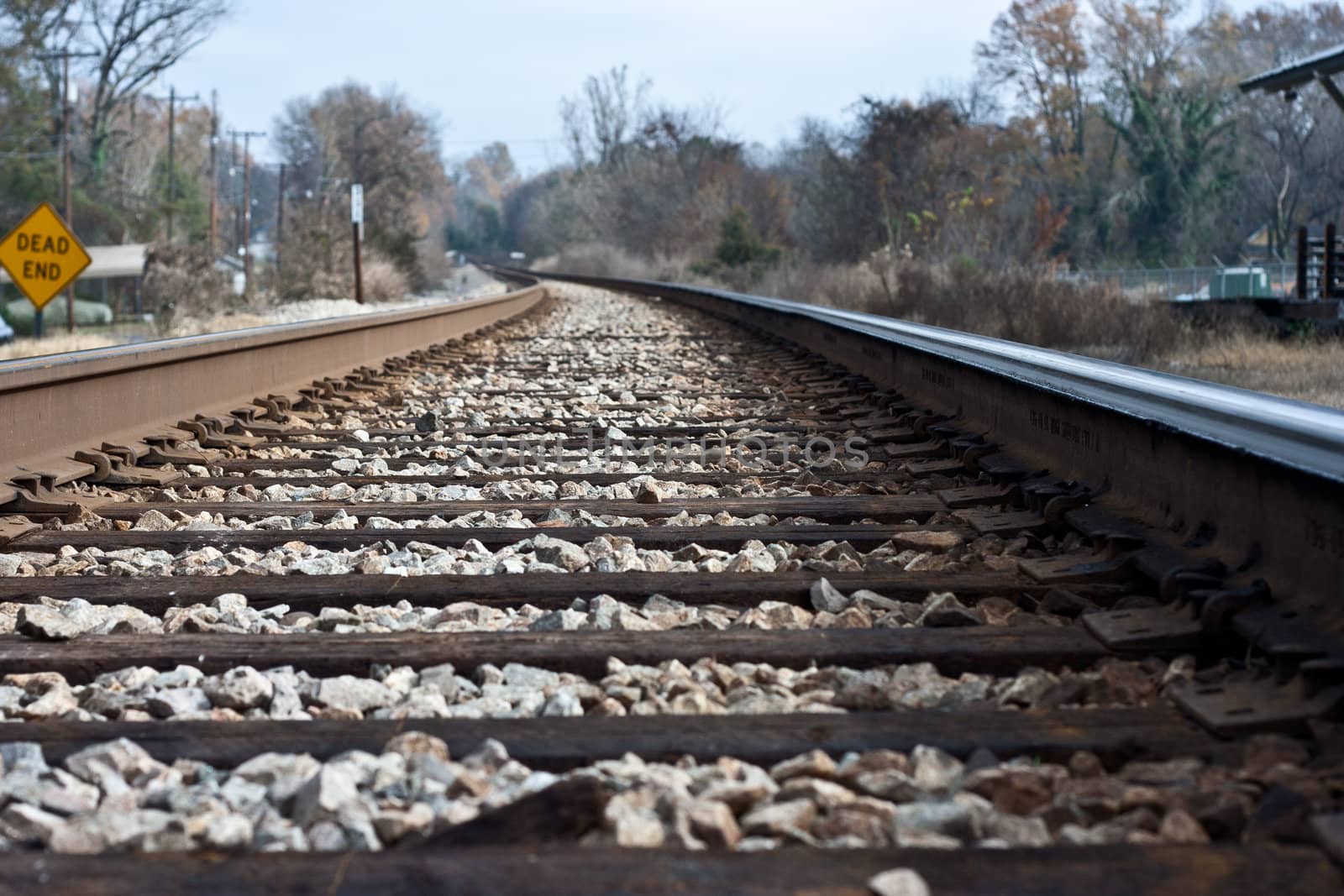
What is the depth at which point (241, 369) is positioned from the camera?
Answer: 7.07 meters

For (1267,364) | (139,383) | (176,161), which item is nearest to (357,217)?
(1267,364)

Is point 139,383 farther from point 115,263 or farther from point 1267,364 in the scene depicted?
point 115,263

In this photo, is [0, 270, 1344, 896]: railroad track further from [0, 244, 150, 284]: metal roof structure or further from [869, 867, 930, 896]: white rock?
[0, 244, 150, 284]: metal roof structure

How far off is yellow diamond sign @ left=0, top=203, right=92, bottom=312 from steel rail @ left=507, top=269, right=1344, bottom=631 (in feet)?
42.9

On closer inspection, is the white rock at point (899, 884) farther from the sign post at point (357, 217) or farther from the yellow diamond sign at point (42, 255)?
the sign post at point (357, 217)

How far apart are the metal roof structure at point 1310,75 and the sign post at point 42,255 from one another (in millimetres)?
15321

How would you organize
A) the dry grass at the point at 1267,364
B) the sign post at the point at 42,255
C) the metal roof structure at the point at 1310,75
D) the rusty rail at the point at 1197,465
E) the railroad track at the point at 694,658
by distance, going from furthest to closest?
the metal roof structure at the point at 1310,75 → the sign post at the point at 42,255 → the dry grass at the point at 1267,364 → the rusty rail at the point at 1197,465 → the railroad track at the point at 694,658

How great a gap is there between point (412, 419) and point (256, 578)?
3.82 metres

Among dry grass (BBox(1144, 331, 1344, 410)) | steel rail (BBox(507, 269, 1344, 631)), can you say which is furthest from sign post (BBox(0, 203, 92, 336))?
steel rail (BBox(507, 269, 1344, 631))

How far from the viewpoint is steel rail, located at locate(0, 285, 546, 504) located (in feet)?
14.9

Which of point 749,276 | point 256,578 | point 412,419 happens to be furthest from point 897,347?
point 749,276

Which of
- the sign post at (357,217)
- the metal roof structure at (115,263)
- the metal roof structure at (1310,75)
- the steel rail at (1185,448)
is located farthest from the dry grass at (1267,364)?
the metal roof structure at (115,263)

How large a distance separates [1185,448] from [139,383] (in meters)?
4.25

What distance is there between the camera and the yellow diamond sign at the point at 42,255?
52.1ft
